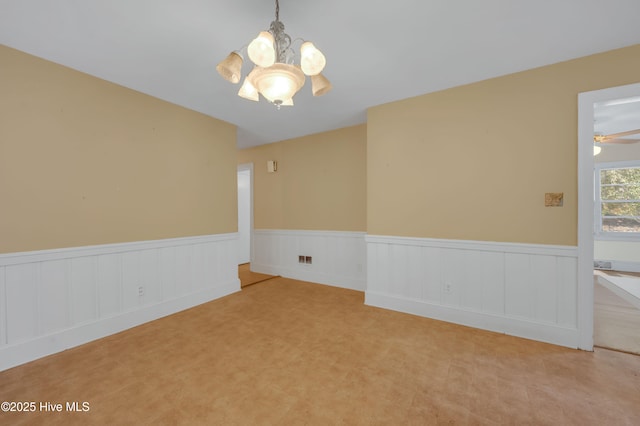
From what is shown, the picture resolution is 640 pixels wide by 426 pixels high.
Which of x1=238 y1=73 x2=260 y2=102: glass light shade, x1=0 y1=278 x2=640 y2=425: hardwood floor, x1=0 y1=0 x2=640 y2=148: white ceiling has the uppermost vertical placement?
x1=0 y1=0 x2=640 y2=148: white ceiling

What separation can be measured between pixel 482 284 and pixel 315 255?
2556mm

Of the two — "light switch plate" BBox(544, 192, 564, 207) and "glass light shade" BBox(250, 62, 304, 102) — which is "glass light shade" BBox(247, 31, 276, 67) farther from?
"light switch plate" BBox(544, 192, 564, 207)

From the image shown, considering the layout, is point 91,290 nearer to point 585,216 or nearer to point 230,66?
point 230,66

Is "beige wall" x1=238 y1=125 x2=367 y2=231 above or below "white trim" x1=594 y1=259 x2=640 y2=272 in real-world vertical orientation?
above

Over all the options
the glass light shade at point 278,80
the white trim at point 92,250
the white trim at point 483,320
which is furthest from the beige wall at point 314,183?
the glass light shade at point 278,80

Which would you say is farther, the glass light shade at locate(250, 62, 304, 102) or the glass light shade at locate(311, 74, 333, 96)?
the glass light shade at locate(311, 74, 333, 96)

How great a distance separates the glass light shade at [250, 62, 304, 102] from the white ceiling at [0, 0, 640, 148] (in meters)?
0.62

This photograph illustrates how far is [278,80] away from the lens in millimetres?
1399

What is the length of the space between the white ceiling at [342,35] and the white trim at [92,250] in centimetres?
173

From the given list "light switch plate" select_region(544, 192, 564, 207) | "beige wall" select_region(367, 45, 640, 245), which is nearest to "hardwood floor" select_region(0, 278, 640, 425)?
"beige wall" select_region(367, 45, 640, 245)

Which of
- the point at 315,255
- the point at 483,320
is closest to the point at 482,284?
the point at 483,320

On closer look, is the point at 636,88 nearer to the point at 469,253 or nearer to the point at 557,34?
the point at 557,34

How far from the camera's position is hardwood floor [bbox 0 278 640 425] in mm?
1515

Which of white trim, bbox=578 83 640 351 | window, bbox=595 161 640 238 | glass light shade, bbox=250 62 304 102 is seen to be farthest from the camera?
window, bbox=595 161 640 238
